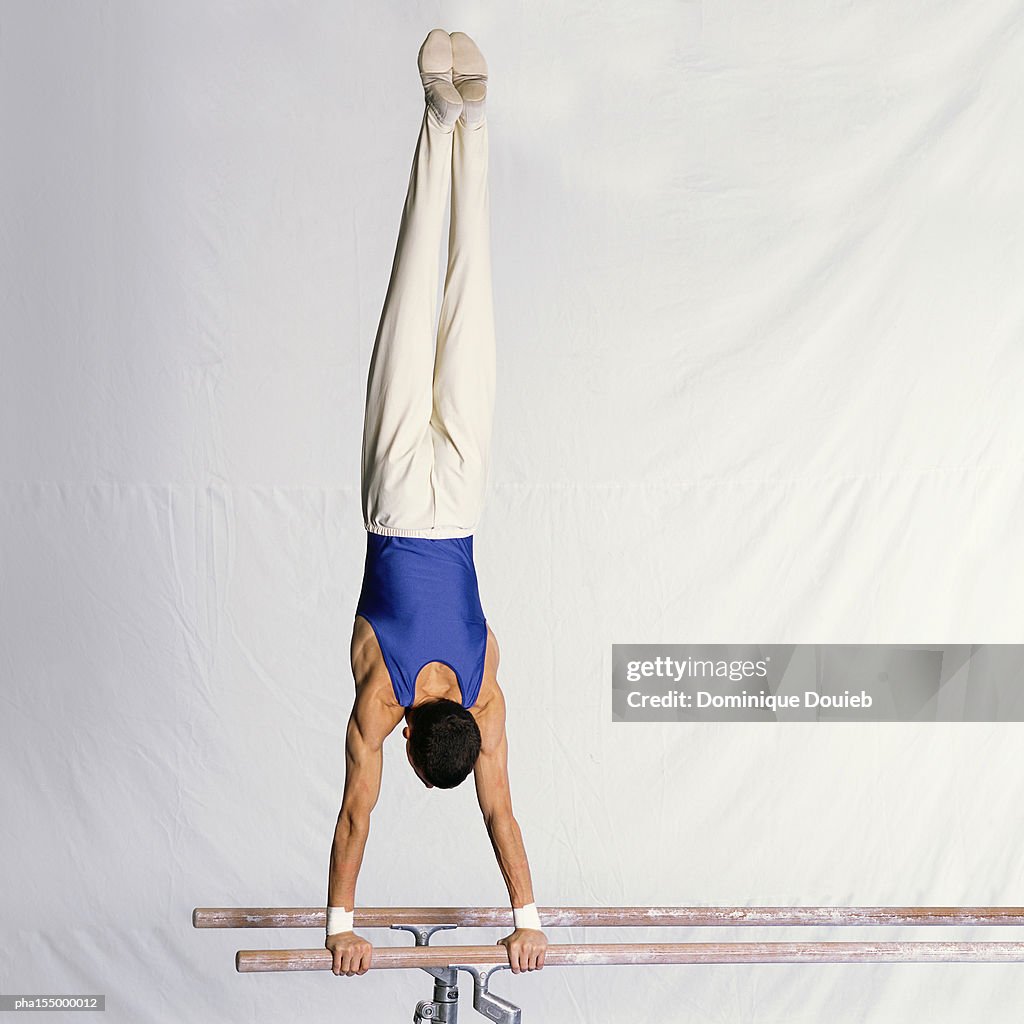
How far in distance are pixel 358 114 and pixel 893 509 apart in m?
2.23

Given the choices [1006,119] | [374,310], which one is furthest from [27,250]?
[1006,119]

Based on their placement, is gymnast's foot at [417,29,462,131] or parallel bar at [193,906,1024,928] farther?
parallel bar at [193,906,1024,928]

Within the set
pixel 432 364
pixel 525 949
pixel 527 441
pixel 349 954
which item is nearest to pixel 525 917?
pixel 525 949

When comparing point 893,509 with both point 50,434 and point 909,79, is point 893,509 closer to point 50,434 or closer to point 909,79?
point 909,79

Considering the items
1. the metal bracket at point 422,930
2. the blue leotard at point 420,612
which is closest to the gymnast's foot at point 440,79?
the blue leotard at point 420,612

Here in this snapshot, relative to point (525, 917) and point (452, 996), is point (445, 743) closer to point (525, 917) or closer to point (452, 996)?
point (525, 917)

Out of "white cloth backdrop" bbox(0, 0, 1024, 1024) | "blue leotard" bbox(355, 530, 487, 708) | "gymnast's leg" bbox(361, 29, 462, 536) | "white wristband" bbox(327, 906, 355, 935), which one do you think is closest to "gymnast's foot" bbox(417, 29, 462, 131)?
"gymnast's leg" bbox(361, 29, 462, 536)

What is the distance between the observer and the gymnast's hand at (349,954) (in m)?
2.76

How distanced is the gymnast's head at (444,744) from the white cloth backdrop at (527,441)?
1581mm

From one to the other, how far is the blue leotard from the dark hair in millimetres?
81

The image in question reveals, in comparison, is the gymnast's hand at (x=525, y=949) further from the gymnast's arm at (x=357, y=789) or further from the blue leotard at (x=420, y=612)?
the blue leotard at (x=420, y=612)

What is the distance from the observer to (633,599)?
4.45 m

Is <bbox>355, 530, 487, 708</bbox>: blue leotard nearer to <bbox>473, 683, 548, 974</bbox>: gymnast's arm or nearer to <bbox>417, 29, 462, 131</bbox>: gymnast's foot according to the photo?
<bbox>473, 683, 548, 974</bbox>: gymnast's arm

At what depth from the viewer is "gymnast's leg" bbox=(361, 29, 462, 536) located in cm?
296
